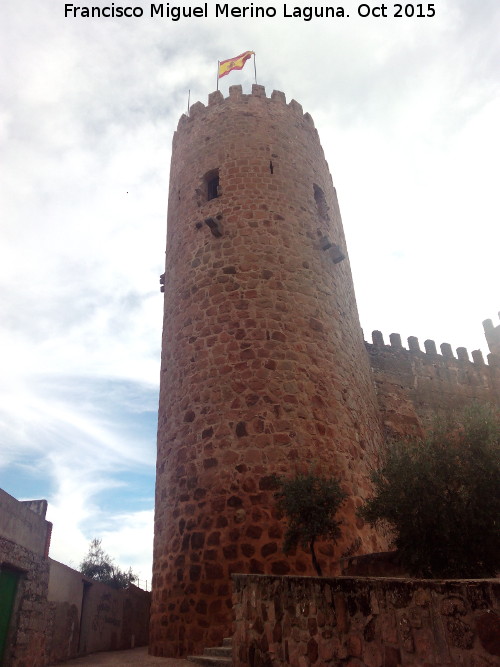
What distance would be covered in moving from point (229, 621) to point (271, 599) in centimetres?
263

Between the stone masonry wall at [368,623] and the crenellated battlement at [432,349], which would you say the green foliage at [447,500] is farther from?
the crenellated battlement at [432,349]

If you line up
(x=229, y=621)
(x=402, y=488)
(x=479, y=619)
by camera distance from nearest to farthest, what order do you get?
(x=479, y=619) < (x=402, y=488) < (x=229, y=621)

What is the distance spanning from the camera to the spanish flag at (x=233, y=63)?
53.2 feet

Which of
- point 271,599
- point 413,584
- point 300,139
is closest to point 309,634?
point 271,599

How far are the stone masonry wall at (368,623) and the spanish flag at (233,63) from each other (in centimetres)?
1549

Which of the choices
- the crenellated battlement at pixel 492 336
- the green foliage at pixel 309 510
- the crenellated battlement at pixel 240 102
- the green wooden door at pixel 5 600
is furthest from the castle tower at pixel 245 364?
the crenellated battlement at pixel 492 336

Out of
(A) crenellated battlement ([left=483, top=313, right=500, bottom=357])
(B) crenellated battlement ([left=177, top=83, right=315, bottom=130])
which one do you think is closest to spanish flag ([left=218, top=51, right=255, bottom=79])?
(B) crenellated battlement ([left=177, top=83, right=315, bottom=130])

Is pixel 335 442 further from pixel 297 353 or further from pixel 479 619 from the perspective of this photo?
pixel 479 619

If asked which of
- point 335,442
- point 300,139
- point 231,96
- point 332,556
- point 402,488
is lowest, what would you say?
point 332,556

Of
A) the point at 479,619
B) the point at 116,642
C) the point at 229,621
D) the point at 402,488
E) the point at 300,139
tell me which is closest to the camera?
the point at 479,619

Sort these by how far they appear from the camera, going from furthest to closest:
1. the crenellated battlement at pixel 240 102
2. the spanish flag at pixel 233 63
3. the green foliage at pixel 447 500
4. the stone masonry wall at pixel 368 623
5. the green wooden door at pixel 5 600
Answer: the spanish flag at pixel 233 63, the crenellated battlement at pixel 240 102, the green wooden door at pixel 5 600, the green foliage at pixel 447 500, the stone masonry wall at pixel 368 623

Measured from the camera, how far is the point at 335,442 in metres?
9.36

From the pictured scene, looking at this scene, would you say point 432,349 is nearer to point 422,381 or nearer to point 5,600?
point 422,381

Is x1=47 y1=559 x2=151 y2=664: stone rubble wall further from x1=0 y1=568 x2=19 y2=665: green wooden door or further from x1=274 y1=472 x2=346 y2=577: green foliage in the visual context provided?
x1=274 y1=472 x2=346 y2=577: green foliage
